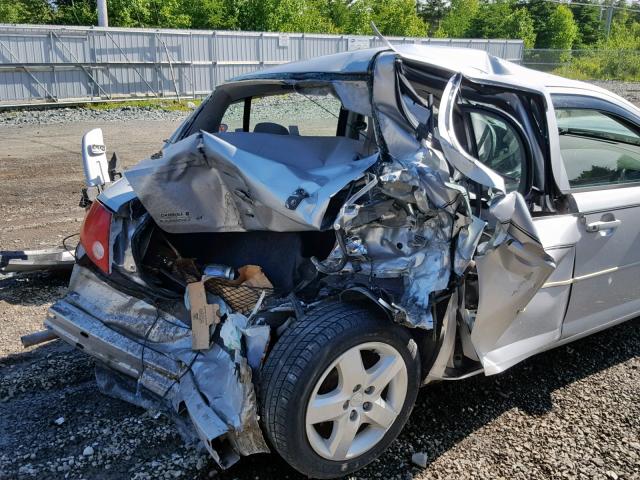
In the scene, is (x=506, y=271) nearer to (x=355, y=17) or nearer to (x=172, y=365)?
(x=172, y=365)

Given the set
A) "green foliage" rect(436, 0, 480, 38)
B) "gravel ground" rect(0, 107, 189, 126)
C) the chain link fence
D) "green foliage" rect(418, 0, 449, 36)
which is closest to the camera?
"gravel ground" rect(0, 107, 189, 126)

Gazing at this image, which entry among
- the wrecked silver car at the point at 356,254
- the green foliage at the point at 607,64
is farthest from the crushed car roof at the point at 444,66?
the green foliage at the point at 607,64

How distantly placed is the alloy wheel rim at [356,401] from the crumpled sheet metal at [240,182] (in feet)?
2.03

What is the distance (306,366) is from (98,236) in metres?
1.45

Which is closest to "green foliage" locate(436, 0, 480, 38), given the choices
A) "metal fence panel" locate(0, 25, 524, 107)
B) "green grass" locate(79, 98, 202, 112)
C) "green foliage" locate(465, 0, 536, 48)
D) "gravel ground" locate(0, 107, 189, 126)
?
"green foliage" locate(465, 0, 536, 48)

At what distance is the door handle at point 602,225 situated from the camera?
122 inches

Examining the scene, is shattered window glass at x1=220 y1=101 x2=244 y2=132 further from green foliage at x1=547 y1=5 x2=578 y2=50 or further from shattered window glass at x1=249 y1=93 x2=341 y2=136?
green foliage at x1=547 y1=5 x2=578 y2=50

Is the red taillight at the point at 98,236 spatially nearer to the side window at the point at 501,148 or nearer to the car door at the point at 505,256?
the car door at the point at 505,256

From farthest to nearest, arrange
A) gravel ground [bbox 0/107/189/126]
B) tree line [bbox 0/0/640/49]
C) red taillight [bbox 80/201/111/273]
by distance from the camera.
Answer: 1. tree line [bbox 0/0/640/49]
2. gravel ground [bbox 0/107/189/126]
3. red taillight [bbox 80/201/111/273]

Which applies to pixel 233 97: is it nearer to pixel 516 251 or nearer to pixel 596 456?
pixel 516 251

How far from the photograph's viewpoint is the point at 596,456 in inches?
111

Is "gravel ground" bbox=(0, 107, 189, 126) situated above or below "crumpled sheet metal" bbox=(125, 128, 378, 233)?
below

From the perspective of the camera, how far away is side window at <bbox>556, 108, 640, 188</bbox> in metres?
3.28

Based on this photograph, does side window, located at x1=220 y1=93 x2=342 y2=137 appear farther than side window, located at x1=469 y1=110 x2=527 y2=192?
Yes
